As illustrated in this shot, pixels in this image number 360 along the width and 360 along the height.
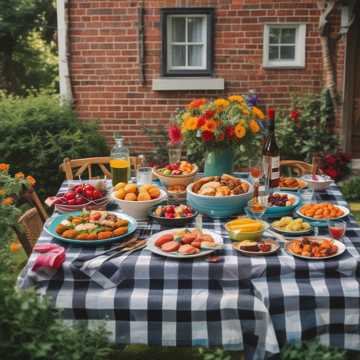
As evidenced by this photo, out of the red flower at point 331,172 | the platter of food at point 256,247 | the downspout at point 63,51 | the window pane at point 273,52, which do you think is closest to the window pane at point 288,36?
the window pane at point 273,52

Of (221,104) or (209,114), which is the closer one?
(209,114)

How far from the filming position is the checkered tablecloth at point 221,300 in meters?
2.69

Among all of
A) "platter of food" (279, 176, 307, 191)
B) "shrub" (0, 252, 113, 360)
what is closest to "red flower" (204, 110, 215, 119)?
"platter of food" (279, 176, 307, 191)

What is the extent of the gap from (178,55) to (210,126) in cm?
429

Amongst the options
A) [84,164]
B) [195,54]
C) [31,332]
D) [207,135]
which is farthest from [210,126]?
[195,54]

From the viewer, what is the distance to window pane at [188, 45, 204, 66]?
25.0 ft

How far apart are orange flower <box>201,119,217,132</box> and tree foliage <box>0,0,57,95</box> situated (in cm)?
973

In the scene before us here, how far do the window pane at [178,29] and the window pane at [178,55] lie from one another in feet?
0.30

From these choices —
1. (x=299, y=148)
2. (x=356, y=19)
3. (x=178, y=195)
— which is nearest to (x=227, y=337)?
(x=178, y=195)

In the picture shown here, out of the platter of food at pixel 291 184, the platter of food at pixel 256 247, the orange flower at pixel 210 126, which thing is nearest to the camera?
the platter of food at pixel 256 247

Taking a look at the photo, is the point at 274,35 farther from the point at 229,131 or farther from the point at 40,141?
the point at 229,131

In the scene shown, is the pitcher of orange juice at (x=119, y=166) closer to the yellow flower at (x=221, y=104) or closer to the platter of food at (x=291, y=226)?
the yellow flower at (x=221, y=104)

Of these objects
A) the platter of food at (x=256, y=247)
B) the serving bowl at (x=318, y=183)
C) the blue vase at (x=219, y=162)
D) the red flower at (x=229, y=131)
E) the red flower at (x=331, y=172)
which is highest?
the red flower at (x=229, y=131)

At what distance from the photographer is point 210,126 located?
11.7ft
